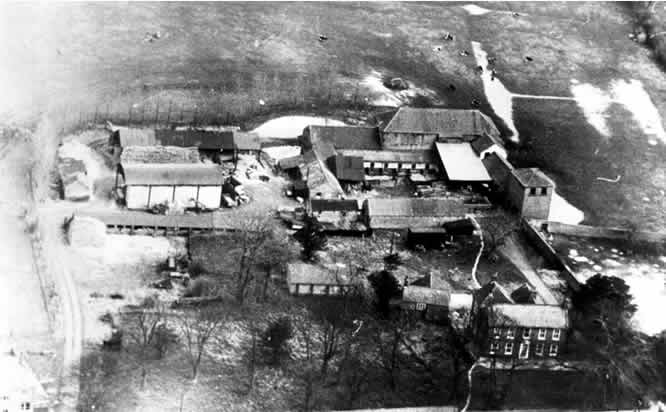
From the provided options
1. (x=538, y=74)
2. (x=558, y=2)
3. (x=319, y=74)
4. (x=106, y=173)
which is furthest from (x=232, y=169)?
(x=558, y=2)

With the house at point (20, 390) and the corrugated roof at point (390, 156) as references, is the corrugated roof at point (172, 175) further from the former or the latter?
the house at point (20, 390)

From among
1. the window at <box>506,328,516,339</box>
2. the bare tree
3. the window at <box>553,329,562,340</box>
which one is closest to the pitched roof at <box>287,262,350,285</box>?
the bare tree

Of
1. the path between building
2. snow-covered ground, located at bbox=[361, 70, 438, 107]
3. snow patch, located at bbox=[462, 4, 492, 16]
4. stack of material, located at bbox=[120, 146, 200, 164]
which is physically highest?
snow patch, located at bbox=[462, 4, 492, 16]

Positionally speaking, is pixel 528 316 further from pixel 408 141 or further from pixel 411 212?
pixel 408 141

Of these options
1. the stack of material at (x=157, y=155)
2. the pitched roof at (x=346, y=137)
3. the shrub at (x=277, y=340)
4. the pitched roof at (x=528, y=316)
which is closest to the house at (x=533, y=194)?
the pitched roof at (x=346, y=137)

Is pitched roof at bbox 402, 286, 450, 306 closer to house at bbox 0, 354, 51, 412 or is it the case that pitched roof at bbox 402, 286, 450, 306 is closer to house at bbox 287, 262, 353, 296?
house at bbox 287, 262, 353, 296

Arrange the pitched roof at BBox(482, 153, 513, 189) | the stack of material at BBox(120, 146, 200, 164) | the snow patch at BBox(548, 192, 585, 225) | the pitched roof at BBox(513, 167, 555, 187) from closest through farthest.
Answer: the stack of material at BBox(120, 146, 200, 164) → the pitched roof at BBox(513, 167, 555, 187) → the snow patch at BBox(548, 192, 585, 225) → the pitched roof at BBox(482, 153, 513, 189)

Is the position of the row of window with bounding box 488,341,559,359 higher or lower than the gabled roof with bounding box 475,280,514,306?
lower

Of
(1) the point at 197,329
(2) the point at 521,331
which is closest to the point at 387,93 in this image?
(2) the point at 521,331
